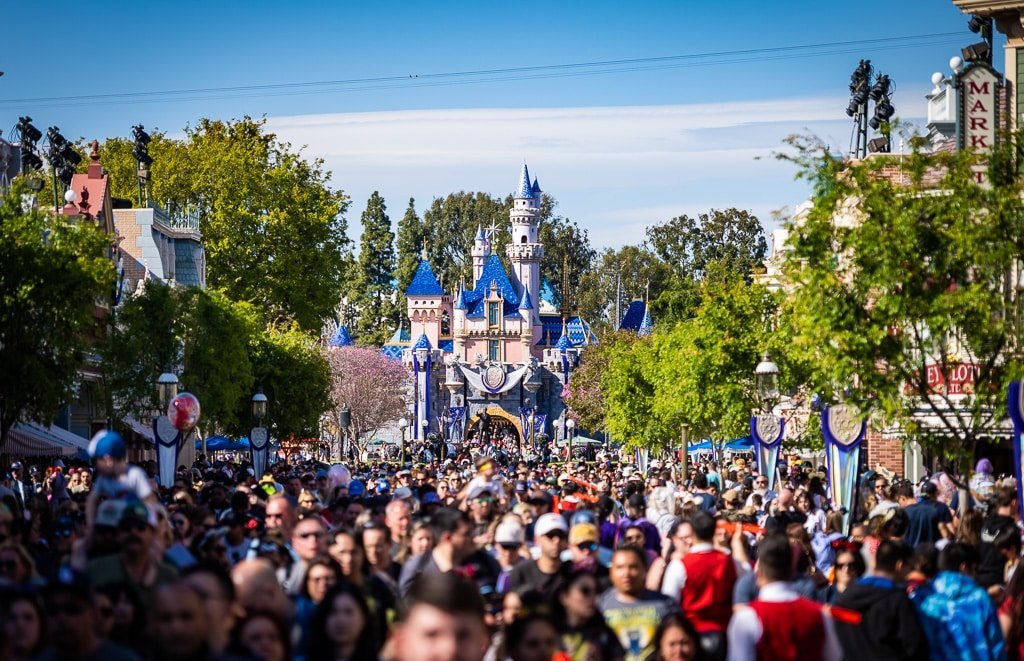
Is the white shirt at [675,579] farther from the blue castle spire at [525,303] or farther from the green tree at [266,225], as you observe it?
the blue castle spire at [525,303]

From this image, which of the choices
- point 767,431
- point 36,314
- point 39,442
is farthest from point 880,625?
point 39,442

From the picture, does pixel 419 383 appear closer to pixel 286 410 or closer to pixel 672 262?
pixel 672 262

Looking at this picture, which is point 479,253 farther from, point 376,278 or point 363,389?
point 363,389

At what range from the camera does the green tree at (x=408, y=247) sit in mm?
145500

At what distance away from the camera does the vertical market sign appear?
30.3 m

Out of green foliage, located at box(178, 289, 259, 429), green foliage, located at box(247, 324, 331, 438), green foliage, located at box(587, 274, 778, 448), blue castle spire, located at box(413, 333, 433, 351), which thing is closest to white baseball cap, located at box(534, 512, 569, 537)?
green foliage, located at box(587, 274, 778, 448)

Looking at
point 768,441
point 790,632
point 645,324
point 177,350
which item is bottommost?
point 790,632

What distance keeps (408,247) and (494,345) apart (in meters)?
16.4

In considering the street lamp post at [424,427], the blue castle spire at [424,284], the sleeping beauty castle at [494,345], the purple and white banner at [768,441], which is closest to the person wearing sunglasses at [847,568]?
the purple and white banner at [768,441]

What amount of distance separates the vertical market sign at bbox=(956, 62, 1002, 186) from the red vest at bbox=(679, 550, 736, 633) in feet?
66.8

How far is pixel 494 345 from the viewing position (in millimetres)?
135000

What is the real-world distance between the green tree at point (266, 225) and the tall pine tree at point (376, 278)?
2841 inches

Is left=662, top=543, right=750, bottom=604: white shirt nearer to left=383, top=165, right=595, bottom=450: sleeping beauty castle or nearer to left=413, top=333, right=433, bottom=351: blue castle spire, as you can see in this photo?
left=383, top=165, right=595, bottom=450: sleeping beauty castle

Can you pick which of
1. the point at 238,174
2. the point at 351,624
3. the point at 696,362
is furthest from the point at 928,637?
the point at 238,174
